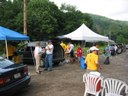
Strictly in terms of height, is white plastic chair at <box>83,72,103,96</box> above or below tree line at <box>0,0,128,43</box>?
below

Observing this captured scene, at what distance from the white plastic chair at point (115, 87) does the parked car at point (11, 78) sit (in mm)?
2884

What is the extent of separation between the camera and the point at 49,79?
11297 mm

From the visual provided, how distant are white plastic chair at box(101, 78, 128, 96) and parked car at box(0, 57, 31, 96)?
9.46ft

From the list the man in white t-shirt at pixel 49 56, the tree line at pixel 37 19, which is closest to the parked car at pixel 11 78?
the man in white t-shirt at pixel 49 56

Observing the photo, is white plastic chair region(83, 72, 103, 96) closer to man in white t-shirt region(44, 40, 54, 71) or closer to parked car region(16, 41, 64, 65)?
man in white t-shirt region(44, 40, 54, 71)

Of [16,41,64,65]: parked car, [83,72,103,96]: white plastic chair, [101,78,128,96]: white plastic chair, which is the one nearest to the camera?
[101,78,128,96]: white plastic chair

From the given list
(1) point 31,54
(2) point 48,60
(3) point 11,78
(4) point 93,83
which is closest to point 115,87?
(4) point 93,83

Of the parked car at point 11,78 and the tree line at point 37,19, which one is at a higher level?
the tree line at point 37,19

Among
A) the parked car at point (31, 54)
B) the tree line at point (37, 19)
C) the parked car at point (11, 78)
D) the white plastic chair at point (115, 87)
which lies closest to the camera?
the white plastic chair at point (115, 87)

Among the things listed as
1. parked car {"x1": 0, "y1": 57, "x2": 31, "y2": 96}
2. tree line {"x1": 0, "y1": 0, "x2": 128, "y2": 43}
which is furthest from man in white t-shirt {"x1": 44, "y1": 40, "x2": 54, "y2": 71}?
tree line {"x1": 0, "y1": 0, "x2": 128, "y2": 43}

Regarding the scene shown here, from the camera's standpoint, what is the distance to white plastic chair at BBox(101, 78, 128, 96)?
19.8 feet

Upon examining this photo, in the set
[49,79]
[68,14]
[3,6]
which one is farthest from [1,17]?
[49,79]

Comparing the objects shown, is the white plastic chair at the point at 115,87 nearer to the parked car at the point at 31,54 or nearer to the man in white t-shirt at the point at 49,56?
the man in white t-shirt at the point at 49,56

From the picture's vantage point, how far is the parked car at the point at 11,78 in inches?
289
